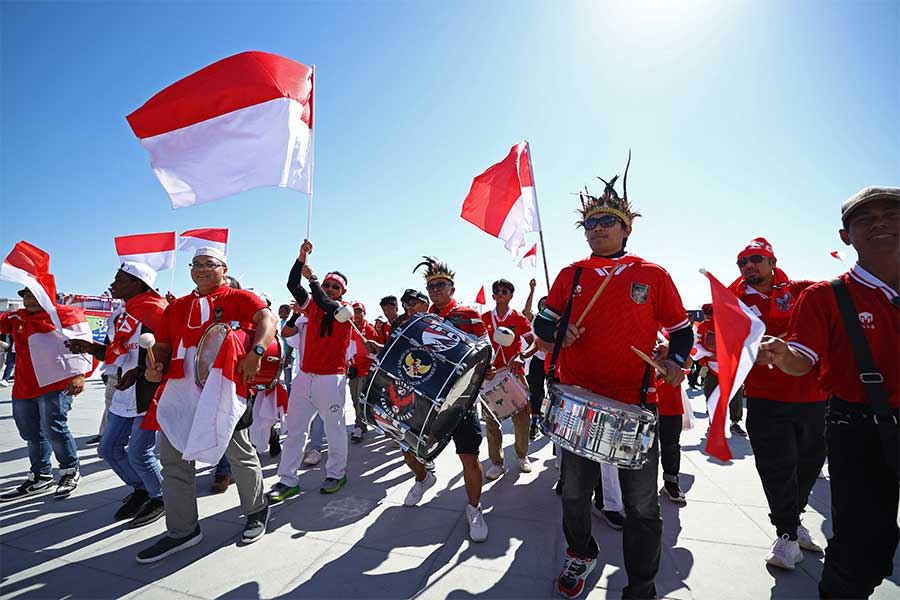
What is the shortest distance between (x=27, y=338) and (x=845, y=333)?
22.7 feet

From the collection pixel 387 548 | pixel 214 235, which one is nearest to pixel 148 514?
pixel 387 548

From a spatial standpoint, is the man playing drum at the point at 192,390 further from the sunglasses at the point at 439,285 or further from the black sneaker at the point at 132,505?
the sunglasses at the point at 439,285

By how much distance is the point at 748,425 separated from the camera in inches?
124

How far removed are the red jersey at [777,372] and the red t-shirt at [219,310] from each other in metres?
4.01

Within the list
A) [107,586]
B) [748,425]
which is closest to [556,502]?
[748,425]

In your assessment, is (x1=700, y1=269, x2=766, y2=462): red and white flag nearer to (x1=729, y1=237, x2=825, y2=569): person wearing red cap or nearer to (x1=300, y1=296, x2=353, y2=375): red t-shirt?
(x1=729, y1=237, x2=825, y2=569): person wearing red cap

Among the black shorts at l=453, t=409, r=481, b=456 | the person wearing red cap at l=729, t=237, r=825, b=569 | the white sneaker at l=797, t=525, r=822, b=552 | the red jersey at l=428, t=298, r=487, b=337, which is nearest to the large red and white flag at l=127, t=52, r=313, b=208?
the red jersey at l=428, t=298, r=487, b=337

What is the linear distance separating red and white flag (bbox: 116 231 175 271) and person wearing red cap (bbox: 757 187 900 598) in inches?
254

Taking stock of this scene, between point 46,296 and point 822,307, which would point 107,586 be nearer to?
point 46,296

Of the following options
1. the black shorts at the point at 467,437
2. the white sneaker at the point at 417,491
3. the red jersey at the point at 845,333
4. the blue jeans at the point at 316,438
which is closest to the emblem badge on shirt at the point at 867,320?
the red jersey at the point at 845,333

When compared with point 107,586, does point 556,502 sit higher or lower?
lower

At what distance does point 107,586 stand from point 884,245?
197 inches

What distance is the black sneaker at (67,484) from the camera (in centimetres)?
414

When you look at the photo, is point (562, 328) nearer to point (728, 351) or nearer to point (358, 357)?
point (728, 351)
